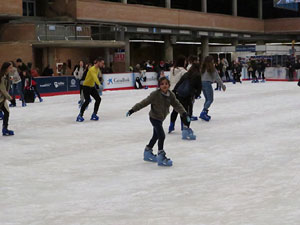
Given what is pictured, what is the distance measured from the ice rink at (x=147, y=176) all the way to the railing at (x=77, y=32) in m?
18.3

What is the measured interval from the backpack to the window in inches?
1072

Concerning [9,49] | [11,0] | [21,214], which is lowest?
[21,214]

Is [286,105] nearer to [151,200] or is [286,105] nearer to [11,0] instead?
[151,200]

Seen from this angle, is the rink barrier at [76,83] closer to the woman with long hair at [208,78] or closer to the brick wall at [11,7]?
the brick wall at [11,7]

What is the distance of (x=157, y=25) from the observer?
132ft

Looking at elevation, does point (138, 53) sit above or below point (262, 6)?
below

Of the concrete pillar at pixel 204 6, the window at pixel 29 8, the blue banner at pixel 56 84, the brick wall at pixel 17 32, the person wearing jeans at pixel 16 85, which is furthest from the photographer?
the concrete pillar at pixel 204 6

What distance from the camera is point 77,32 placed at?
30828 millimetres

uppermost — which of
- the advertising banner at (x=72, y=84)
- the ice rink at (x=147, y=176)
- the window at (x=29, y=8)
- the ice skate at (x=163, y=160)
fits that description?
the window at (x=29, y=8)

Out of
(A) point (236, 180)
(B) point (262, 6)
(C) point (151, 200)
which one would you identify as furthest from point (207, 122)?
(B) point (262, 6)

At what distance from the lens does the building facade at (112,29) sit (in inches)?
1180

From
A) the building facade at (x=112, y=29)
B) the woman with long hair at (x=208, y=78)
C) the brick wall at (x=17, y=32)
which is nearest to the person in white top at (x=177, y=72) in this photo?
the woman with long hair at (x=208, y=78)

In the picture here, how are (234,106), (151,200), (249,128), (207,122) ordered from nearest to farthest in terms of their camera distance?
(151,200) → (249,128) → (207,122) → (234,106)

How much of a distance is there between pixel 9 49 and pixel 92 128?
1981cm
